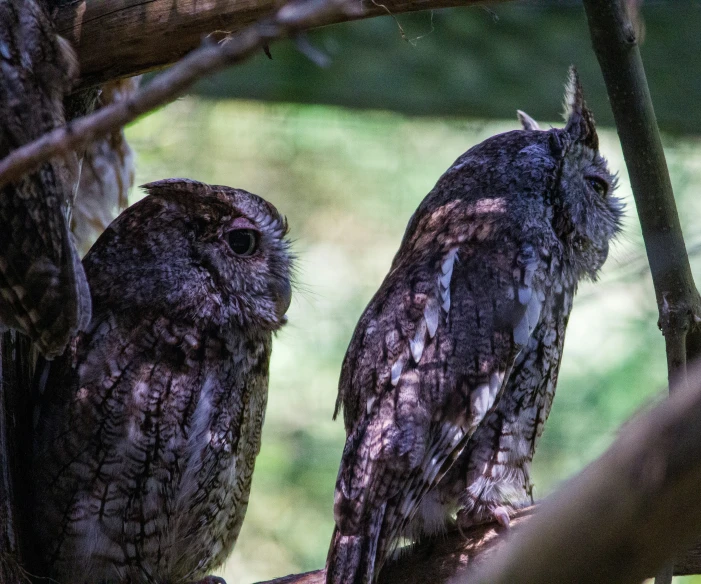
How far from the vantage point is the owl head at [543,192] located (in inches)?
86.7

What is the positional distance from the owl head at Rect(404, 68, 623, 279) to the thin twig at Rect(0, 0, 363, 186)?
1.24 m

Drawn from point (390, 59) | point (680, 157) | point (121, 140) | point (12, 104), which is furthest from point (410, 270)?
point (680, 157)

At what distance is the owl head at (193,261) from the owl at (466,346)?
27 centimetres

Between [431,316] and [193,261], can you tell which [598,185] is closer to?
[431,316]

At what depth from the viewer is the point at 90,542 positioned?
194 centimetres

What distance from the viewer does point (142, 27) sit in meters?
1.96

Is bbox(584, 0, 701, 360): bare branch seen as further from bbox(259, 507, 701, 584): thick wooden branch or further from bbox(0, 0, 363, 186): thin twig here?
bbox(0, 0, 363, 186): thin twig

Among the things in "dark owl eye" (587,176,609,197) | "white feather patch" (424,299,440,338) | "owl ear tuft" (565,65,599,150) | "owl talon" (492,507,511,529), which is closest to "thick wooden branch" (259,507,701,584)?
"owl talon" (492,507,511,529)

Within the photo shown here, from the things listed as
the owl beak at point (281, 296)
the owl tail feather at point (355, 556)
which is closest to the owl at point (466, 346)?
the owl tail feather at point (355, 556)

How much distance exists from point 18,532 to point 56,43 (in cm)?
104

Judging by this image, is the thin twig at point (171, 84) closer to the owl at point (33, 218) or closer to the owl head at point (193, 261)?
the owl at point (33, 218)

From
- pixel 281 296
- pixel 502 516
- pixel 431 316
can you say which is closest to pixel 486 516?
pixel 502 516

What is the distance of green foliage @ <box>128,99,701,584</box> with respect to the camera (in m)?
4.20

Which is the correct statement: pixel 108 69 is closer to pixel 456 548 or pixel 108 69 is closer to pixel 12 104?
pixel 12 104
